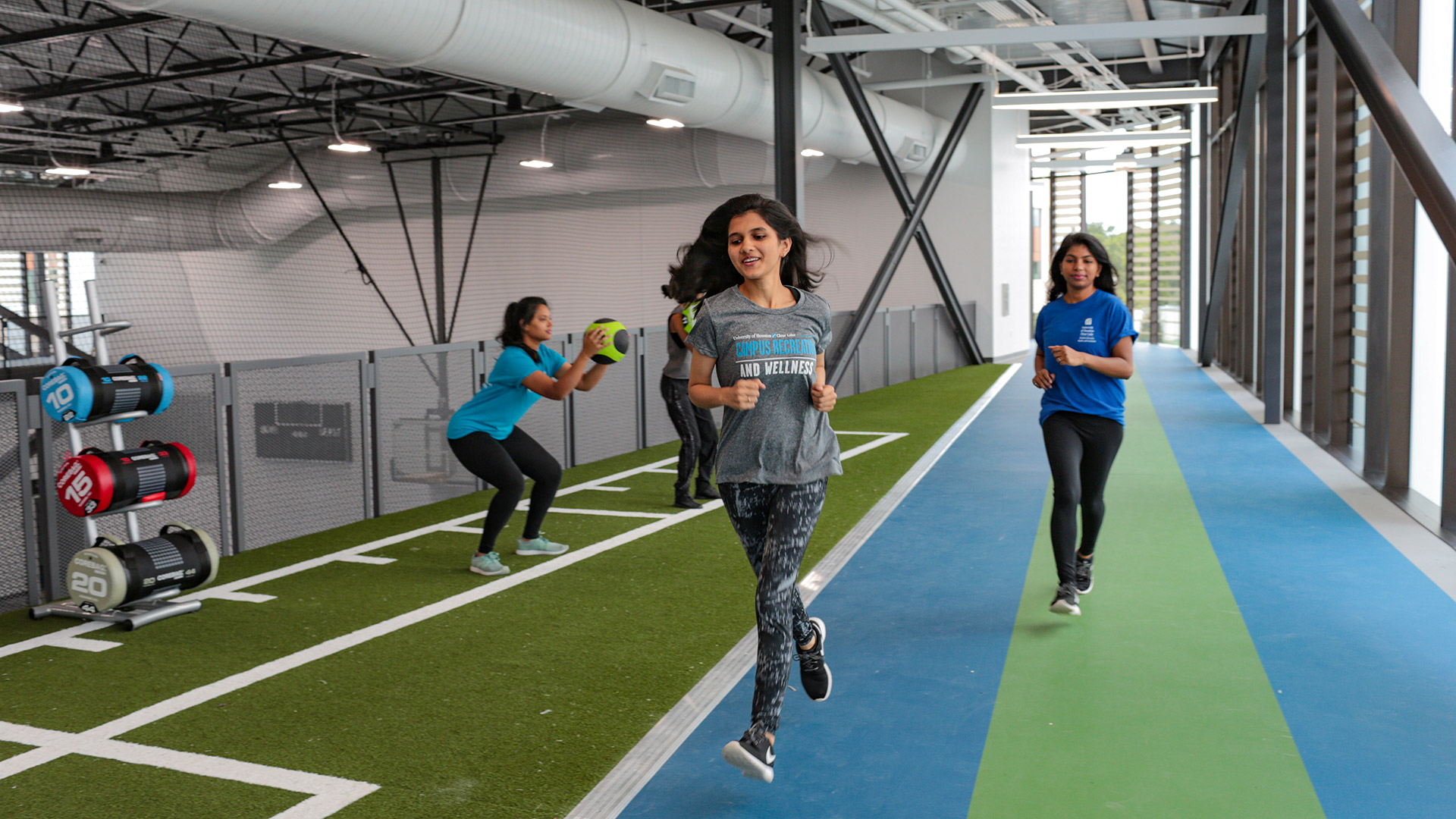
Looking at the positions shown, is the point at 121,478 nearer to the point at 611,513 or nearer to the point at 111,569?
the point at 111,569

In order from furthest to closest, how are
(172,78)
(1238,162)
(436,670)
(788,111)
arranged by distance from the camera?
1. (172,78)
2. (1238,162)
3. (788,111)
4. (436,670)

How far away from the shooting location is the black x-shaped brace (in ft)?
45.4

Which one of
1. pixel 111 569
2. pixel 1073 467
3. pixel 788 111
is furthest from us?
pixel 788 111

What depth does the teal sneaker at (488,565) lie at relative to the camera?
5.84 metres

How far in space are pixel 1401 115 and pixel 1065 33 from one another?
17.4 feet

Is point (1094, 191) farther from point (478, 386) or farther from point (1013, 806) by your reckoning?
point (1013, 806)

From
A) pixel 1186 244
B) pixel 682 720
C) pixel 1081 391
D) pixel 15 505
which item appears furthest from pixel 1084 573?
pixel 1186 244

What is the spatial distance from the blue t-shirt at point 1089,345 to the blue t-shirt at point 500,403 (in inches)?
100

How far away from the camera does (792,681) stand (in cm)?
420

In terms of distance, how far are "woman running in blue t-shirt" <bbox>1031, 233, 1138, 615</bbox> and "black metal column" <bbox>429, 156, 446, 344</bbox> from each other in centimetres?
1505

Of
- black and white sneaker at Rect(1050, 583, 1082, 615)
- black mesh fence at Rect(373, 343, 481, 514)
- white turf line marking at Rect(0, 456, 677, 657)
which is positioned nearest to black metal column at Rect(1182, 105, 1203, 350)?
white turf line marking at Rect(0, 456, 677, 657)

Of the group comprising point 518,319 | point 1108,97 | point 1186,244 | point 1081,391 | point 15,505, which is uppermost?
point 1108,97

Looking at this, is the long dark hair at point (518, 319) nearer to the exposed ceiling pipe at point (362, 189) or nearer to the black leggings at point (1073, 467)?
the black leggings at point (1073, 467)

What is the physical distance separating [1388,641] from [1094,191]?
1051 inches
